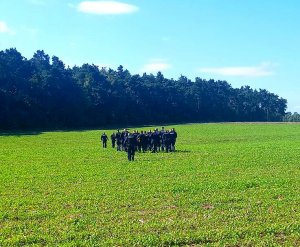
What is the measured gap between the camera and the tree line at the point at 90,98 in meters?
101

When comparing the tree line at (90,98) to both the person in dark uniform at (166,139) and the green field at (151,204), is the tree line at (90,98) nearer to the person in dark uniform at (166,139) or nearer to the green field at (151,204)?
the person in dark uniform at (166,139)

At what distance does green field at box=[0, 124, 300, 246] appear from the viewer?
1235cm

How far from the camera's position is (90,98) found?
122 metres

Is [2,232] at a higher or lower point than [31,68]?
lower

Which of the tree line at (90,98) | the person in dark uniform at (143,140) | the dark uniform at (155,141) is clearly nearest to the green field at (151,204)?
the person in dark uniform at (143,140)

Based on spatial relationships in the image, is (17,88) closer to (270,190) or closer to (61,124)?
(61,124)

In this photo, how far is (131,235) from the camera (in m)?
12.5

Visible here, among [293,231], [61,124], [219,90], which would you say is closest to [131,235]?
[293,231]

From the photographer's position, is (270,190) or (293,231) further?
(270,190)

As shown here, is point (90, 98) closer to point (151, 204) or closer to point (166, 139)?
point (166, 139)

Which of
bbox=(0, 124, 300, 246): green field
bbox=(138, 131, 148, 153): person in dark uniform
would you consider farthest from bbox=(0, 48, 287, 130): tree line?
bbox=(0, 124, 300, 246): green field

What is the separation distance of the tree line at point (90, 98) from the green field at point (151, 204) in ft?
244

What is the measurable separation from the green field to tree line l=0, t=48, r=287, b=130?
74333 mm

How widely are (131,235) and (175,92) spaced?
499 ft
